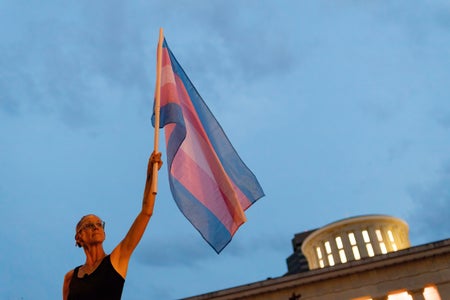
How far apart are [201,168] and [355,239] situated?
49.0 meters

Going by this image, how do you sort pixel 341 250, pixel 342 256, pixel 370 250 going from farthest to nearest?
pixel 341 250
pixel 342 256
pixel 370 250

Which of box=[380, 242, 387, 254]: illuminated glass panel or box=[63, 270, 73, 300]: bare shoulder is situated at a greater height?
box=[380, 242, 387, 254]: illuminated glass panel

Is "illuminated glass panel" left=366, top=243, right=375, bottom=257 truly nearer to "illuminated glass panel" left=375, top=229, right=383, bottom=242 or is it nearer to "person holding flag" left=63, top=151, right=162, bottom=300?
"illuminated glass panel" left=375, top=229, right=383, bottom=242

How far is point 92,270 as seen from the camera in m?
4.38

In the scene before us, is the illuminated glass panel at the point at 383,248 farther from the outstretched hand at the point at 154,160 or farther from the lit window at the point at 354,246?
the outstretched hand at the point at 154,160

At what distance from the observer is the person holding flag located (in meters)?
4.23

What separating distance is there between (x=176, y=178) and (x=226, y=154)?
4.16ft

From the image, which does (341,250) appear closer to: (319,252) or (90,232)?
(319,252)

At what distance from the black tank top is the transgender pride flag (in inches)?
86.1

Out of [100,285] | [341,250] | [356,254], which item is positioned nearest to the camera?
[100,285]

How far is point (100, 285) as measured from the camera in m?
4.22

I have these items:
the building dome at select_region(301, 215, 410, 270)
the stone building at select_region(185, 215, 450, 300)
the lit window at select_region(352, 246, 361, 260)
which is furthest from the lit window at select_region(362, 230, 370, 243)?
the stone building at select_region(185, 215, 450, 300)

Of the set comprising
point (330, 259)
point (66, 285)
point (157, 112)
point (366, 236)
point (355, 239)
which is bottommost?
point (66, 285)

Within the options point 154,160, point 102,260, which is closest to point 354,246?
point 154,160
